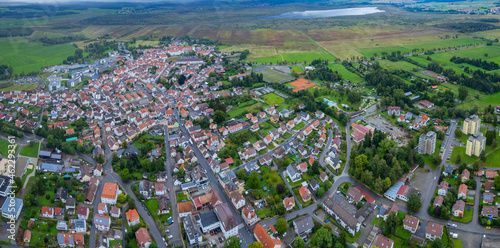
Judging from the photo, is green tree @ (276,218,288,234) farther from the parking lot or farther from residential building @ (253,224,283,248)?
the parking lot

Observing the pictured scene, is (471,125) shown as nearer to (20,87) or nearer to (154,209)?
(154,209)

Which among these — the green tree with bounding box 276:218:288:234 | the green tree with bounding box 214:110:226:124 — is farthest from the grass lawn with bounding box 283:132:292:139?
the green tree with bounding box 276:218:288:234

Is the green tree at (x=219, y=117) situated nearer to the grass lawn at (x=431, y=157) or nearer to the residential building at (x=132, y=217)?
the residential building at (x=132, y=217)

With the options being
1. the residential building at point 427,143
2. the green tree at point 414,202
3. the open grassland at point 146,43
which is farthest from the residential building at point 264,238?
the open grassland at point 146,43

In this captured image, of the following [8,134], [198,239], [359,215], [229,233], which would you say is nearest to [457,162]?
[359,215]

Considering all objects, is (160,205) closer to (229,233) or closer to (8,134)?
(229,233)

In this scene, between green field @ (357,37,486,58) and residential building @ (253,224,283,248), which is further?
green field @ (357,37,486,58)

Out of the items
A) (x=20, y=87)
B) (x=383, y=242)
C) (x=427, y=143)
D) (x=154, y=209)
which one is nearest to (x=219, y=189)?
(x=154, y=209)
